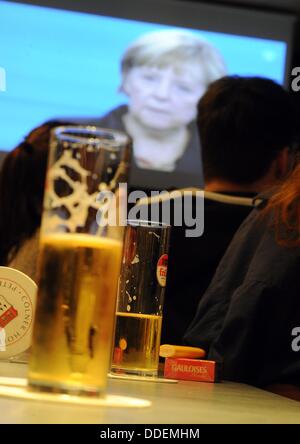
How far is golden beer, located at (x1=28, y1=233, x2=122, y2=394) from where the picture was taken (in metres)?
0.72

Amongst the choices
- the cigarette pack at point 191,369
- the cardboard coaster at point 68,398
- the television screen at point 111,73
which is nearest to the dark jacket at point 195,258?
the cigarette pack at point 191,369

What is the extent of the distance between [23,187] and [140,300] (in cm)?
153

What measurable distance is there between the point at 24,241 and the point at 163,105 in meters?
2.81

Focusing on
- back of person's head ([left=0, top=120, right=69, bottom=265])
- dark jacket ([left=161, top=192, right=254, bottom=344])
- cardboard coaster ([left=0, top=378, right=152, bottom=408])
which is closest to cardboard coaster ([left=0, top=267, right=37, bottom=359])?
cardboard coaster ([left=0, top=378, right=152, bottom=408])

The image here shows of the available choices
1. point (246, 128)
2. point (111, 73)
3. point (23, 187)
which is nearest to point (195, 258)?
point (246, 128)

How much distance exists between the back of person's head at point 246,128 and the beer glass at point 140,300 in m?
1.24

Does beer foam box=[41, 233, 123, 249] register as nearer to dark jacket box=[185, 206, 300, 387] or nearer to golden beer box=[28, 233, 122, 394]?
golden beer box=[28, 233, 122, 394]

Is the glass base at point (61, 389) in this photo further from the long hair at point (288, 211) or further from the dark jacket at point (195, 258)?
the dark jacket at point (195, 258)

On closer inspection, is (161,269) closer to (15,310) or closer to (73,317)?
(15,310)

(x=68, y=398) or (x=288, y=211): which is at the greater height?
(x=288, y=211)

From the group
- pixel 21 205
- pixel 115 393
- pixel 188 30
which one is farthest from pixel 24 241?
pixel 188 30

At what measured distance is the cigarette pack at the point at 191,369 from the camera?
1.25m

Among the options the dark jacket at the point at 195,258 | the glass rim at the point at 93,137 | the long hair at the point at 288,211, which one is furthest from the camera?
the dark jacket at the point at 195,258

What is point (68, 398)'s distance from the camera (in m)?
0.71
